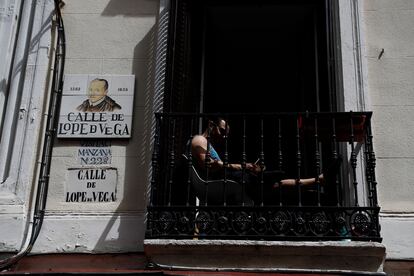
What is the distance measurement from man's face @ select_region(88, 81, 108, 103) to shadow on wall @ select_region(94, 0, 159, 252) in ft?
1.06

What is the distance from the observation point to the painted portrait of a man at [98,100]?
662 cm

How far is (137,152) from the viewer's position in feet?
21.2

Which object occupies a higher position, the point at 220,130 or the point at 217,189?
the point at 220,130

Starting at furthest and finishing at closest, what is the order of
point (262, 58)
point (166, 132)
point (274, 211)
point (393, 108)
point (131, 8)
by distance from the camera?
point (262, 58)
point (131, 8)
point (393, 108)
point (166, 132)
point (274, 211)

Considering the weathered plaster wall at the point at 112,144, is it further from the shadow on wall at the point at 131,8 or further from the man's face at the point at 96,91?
the man's face at the point at 96,91

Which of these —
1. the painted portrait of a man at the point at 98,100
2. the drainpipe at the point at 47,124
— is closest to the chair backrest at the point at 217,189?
the painted portrait of a man at the point at 98,100

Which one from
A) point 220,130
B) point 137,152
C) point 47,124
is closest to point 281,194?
point 220,130

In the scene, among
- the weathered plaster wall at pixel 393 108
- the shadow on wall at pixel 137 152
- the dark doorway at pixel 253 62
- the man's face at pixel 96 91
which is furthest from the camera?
the dark doorway at pixel 253 62

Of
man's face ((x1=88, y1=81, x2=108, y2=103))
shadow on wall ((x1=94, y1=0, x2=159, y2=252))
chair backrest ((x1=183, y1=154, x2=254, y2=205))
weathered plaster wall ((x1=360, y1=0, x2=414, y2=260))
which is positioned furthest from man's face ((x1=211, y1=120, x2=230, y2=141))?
weathered plaster wall ((x1=360, y1=0, x2=414, y2=260))

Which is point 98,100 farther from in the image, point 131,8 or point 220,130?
point 220,130

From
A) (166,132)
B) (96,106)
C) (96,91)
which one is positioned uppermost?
(96,91)

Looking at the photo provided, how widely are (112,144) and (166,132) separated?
59 cm

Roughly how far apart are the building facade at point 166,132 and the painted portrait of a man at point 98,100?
0.01m

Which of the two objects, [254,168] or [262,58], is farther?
[262,58]
